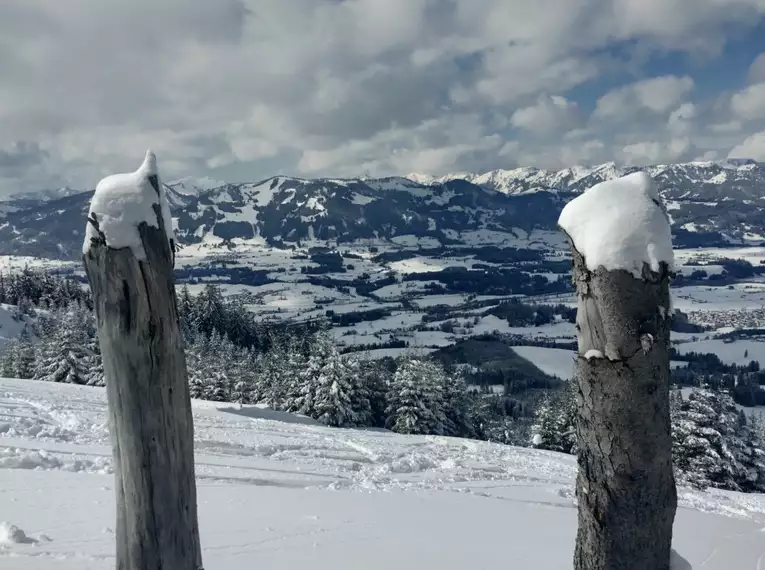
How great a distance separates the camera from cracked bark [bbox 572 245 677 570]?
2201 mm

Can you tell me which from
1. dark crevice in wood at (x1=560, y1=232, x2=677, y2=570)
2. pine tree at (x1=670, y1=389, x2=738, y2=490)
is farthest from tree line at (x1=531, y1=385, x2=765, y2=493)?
dark crevice in wood at (x1=560, y1=232, x2=677, y2=570)

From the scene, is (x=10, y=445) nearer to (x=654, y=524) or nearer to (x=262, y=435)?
(x=262, y=435)

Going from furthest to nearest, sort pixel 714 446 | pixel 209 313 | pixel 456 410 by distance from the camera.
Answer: pixel 209 313
pixel 456 410
pixel 714 446

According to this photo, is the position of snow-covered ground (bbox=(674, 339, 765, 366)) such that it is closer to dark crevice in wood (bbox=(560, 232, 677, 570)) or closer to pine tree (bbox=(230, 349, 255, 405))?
pine tree (bbox=(230, 349, 255, 405))

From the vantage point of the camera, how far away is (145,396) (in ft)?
9.20

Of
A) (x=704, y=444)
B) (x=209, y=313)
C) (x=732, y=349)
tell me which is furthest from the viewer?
(x=732, y=349)

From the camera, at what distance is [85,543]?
4.96m

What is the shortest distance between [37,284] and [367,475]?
83.0 metres

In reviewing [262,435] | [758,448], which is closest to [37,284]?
[262,435]

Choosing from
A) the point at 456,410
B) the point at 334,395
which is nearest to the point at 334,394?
the point at 334,395

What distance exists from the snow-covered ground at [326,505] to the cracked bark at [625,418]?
12.2 feet

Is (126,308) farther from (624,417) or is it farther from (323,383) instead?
(323,383)

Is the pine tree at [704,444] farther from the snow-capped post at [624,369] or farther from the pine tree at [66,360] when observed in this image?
the pine tree at [66,360]

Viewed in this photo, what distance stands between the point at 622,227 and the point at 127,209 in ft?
7.48
